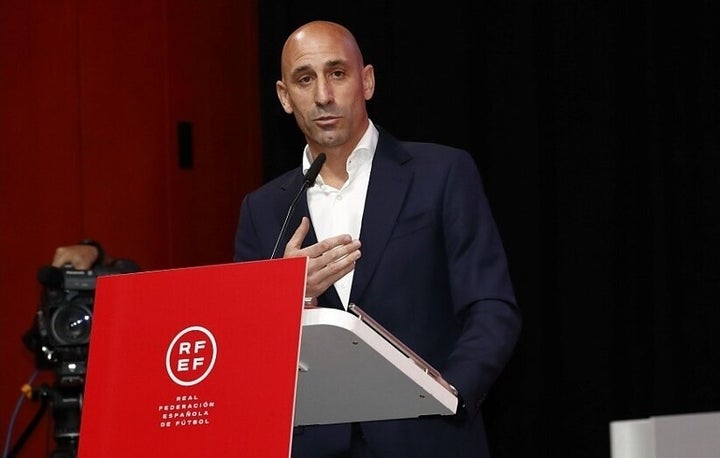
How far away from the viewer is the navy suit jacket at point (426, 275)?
6.82ft

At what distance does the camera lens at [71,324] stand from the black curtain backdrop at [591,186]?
136 centimetres

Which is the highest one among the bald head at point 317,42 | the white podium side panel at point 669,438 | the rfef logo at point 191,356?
the bald head at point 317,42

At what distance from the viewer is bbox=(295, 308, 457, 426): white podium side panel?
1480mm

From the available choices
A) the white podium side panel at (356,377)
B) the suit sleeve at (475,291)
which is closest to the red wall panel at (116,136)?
the suit sleeve at (475,291)

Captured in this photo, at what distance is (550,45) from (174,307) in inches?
92.6

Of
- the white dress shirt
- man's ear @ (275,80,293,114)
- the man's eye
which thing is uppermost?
the man's eye

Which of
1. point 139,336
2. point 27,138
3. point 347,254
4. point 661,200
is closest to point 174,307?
point 139,336

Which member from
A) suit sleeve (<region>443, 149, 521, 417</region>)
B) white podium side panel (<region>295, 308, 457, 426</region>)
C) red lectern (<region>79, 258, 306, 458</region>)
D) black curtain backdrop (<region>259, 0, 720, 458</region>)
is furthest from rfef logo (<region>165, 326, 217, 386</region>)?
black curtain backdrop (<region>259, 0, 720, 458</region>)

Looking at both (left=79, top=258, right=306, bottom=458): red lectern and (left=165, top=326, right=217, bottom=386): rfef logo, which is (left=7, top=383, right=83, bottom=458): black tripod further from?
(left=165, top=326, right=217, bottom=386): rfef logo

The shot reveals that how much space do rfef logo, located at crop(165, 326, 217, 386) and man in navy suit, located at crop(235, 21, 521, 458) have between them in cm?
30

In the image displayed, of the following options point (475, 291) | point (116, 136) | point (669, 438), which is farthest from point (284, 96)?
point (669, 438)

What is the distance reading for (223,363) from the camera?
1.52 metres

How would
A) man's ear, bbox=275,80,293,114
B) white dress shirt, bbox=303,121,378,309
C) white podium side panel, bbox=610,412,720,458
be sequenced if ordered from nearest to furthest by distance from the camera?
1. white podium side panel, bbox=610,412,720,458
2. white dress shirt, bbox=303,121,378,309
3. man's ear, bbox=275,80,293,114

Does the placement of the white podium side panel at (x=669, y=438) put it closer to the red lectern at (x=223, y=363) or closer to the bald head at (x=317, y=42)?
the red lectern at (x=223, y=363)
